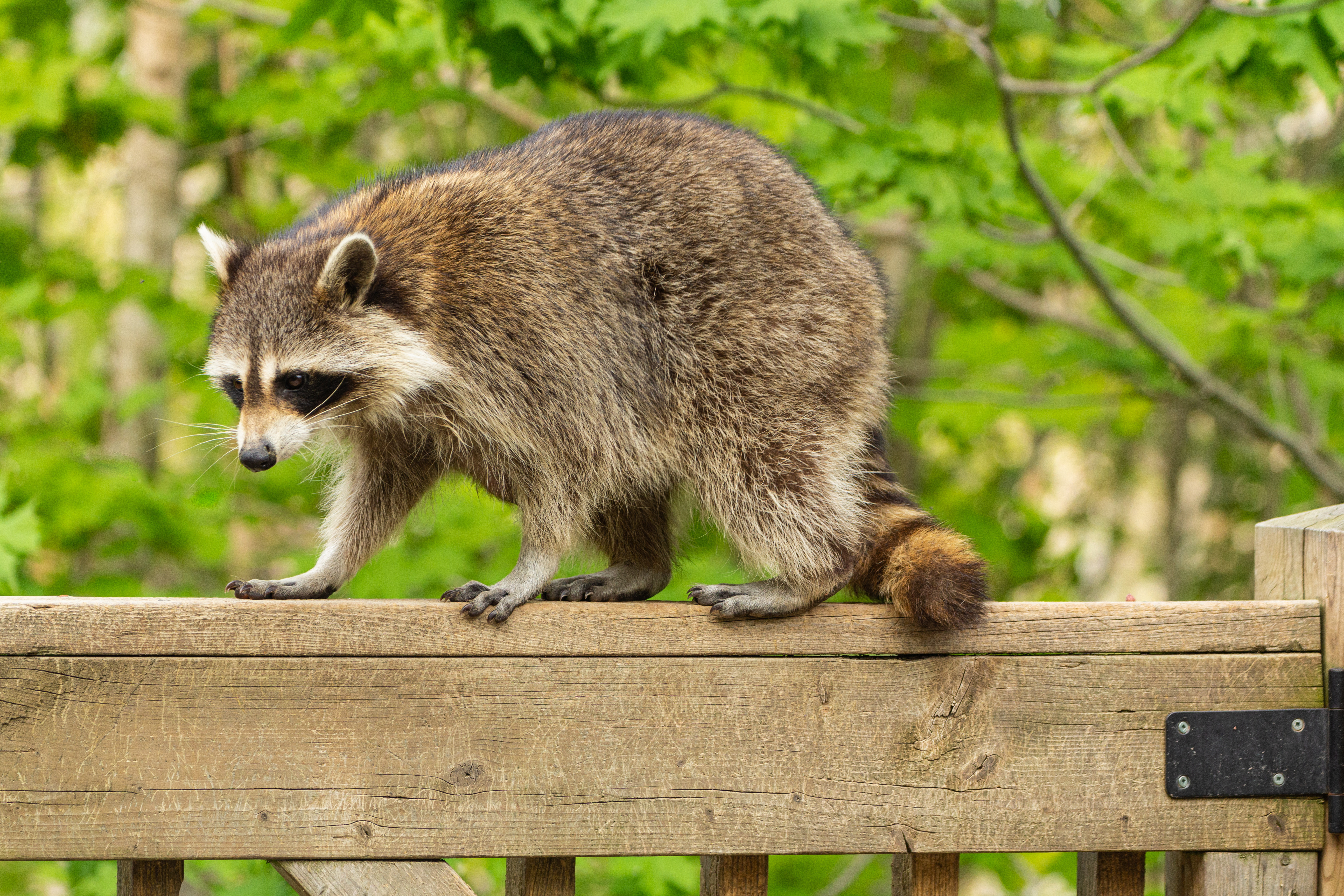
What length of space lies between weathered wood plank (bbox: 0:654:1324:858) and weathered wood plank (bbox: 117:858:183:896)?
60 mm

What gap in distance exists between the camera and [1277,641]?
2.03 m

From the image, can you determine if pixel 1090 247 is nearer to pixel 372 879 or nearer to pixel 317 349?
pixel 317 349

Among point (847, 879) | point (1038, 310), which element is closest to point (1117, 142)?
point (1038, 310)

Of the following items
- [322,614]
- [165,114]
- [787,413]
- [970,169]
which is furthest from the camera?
[165,114]

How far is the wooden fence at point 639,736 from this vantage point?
179 centimetres

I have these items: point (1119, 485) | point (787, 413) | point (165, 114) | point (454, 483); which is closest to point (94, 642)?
point (454, 483)

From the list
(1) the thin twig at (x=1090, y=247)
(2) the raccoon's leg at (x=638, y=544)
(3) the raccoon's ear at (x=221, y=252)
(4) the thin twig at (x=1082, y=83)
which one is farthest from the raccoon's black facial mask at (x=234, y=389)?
(1) the thin twig at (x=1090, y=247)

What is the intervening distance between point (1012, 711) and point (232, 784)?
48.2 inches

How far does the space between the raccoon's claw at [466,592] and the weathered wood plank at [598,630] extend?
0.47ft

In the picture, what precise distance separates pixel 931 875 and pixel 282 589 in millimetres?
1354

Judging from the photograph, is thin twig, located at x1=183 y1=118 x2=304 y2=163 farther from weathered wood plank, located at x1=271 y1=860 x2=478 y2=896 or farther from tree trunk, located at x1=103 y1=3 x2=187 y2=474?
weathered wood plank, located at x1=271 y1=860 x2=478 y2=896

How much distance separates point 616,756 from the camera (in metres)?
1.92

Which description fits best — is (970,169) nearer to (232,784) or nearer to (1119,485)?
(232,784)

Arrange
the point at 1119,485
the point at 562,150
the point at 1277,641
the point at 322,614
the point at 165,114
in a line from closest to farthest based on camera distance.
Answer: the point at 322,614
the point at 1277,641
the point at 562,150
the point at 165,114
the point at 1119,485
